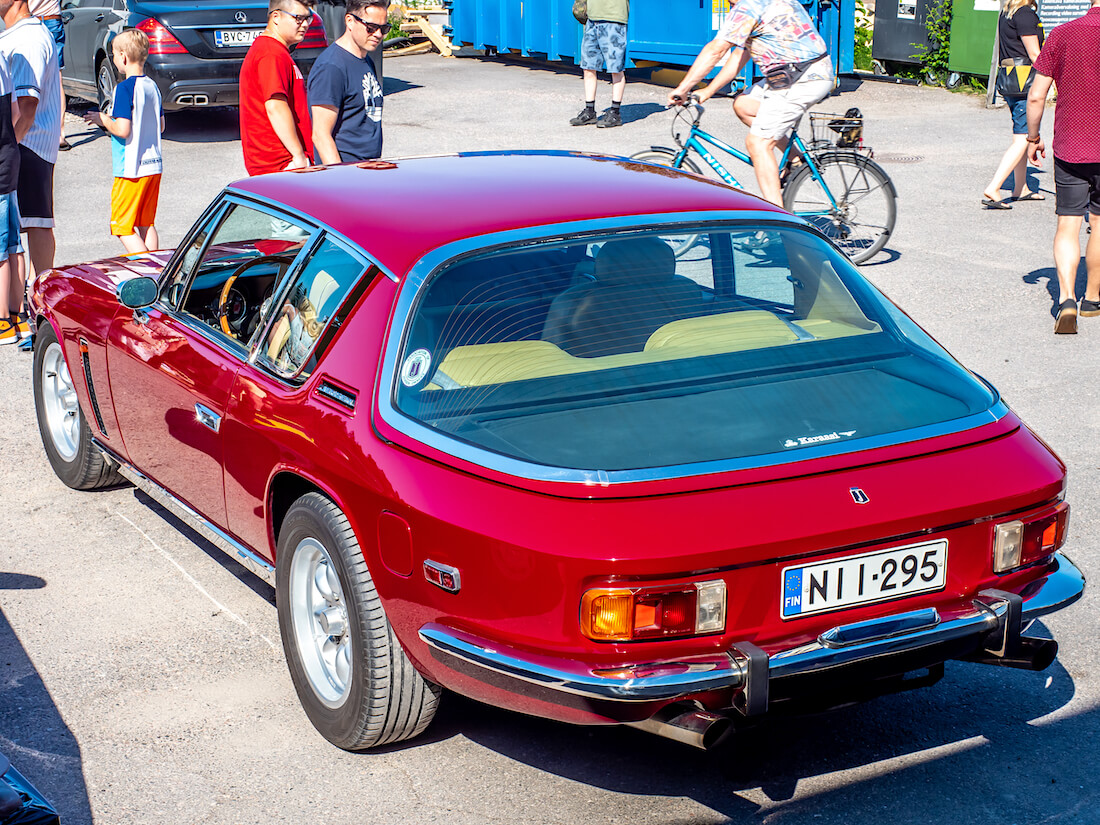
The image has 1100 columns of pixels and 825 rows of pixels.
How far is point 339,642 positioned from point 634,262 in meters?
1.35

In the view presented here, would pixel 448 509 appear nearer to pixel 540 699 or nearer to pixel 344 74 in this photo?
pixel 540 699

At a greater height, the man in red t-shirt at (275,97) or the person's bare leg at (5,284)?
the man in red t-shirt at (275,97)

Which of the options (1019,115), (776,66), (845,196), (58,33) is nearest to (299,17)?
(776,66)

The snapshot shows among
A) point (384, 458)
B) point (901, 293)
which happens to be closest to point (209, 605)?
point (384, 458)

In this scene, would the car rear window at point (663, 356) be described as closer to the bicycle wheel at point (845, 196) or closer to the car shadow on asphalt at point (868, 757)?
the car shadow on asphalt at point (868, 757)

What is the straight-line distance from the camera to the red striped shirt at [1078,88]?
7488mm

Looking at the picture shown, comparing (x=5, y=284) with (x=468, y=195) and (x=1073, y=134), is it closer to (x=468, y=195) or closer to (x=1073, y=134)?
(x=468, y=195)

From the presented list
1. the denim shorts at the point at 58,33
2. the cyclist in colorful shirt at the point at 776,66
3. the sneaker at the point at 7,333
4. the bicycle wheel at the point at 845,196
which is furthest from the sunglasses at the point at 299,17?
Result: the denim shorts at the point at 58,33

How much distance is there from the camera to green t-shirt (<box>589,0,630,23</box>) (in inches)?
615

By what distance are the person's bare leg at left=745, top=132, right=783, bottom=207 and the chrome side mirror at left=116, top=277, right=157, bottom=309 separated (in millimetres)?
5522

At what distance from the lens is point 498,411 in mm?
3236

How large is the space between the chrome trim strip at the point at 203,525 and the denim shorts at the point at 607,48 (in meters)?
11.5

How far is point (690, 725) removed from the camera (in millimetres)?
2883

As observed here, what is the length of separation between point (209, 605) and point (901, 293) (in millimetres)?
5767
